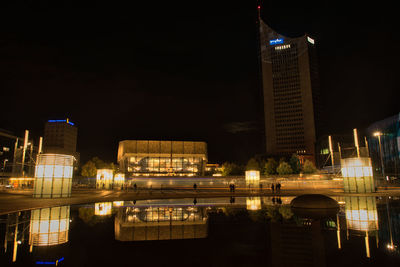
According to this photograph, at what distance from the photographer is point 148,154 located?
126938 mm

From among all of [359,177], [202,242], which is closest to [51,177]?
[202,242]

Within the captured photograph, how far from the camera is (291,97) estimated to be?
170 metres

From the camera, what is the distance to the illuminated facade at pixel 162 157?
415 ft

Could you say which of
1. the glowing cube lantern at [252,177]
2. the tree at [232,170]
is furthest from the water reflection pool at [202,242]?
the tree at [232,170]

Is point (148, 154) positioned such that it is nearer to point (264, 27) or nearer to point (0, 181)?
point (0, 181)

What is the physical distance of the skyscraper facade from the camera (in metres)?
167

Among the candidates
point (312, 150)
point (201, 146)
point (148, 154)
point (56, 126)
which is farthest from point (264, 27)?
point (56, 126)

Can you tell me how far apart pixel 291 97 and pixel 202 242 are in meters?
174

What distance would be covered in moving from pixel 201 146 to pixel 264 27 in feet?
377

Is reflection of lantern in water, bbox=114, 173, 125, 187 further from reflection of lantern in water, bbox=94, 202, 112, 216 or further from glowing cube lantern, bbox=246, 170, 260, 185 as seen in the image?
reflection of lantern in water, bbox=94, 202, 112, 216

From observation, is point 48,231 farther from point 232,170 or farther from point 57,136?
point 57,136

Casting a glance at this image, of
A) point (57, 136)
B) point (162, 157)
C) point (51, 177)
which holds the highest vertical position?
point (57, 136)

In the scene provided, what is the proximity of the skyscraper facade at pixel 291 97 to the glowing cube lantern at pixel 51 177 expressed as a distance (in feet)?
490

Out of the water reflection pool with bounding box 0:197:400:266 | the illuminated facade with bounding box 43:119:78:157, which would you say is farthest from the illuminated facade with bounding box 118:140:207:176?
the water reflection pool with bounding box 0:197:400:266
